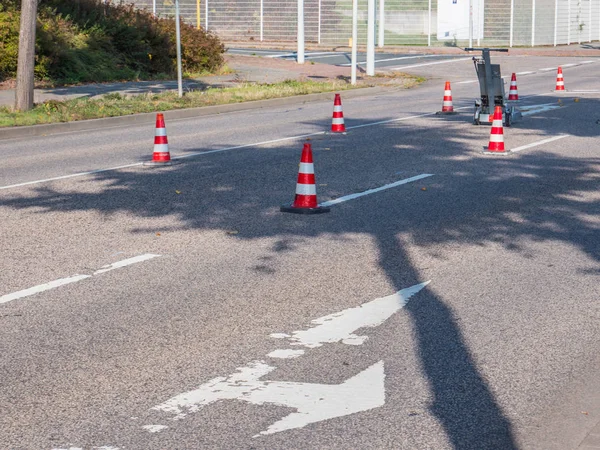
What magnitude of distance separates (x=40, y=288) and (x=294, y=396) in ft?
9.07

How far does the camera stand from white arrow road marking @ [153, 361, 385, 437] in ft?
15.9

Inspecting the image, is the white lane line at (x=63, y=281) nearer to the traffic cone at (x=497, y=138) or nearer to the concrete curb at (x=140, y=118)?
the traffic cone at (x=497, y=138)

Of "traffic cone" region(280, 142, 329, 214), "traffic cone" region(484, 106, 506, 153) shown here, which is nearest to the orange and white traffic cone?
"traffic cone" region(280, 142, 329, 214)

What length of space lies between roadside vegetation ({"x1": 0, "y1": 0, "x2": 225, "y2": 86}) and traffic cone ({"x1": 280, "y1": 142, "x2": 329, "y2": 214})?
18.3 metres

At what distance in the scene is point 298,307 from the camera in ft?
22.1

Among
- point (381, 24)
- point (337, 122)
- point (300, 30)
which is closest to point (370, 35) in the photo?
point (300, 30)

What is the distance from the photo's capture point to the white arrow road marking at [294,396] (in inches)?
191

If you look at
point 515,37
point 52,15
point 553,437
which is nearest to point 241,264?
point 553,437

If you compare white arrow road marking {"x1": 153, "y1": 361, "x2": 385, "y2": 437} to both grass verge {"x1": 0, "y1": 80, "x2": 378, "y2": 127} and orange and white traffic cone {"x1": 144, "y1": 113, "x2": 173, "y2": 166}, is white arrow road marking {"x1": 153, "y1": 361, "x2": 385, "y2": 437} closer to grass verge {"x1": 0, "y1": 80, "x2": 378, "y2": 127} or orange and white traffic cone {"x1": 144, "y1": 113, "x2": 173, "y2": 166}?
orange and white traffic cone {"x1": 144, "y1": 113, "x2": 173, "y2": 166}

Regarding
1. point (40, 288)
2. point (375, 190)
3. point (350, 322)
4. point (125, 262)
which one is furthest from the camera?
point (375, 190)

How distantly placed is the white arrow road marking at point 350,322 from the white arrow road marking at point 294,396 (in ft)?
1.98

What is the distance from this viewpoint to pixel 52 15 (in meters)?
30.9

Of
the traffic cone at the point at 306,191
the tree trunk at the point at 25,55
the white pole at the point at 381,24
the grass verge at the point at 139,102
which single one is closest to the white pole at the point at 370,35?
the grass verge at the point at 139,102

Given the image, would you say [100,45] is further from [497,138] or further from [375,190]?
[375,190]
